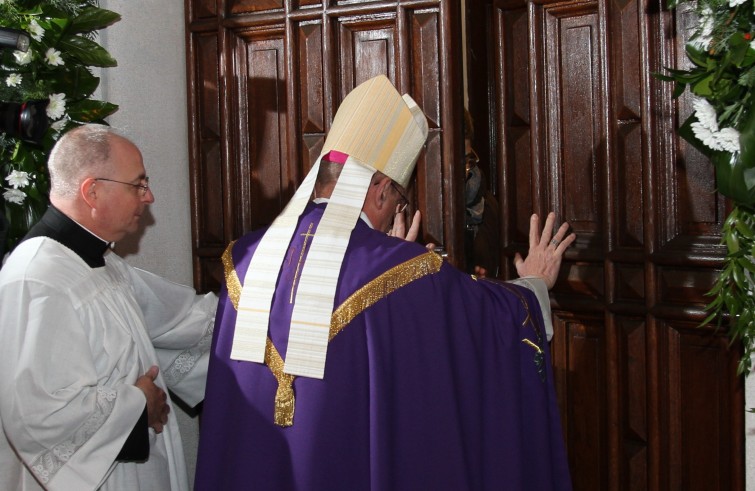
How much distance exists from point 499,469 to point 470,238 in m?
1.17

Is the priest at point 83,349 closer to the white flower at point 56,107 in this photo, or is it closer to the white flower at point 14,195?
the white flower at point 14,195

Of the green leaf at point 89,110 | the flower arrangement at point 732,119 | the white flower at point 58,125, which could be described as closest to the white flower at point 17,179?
the white flower at point 58,125

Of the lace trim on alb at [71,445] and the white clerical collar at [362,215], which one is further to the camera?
the white clerical collar at [362,215]

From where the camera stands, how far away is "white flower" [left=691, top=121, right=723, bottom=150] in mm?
2428

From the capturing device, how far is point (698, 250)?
312cm

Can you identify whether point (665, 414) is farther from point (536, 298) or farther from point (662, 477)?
point (536, 298)

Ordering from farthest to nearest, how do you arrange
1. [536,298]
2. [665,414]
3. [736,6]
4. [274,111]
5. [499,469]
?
[274,111] < [665,414] < [536,298] < [499,469] < [736,6]

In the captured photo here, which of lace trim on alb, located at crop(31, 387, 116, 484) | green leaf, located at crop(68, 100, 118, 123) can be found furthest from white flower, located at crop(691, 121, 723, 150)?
green leaf, located at crop(68, 100, 118, 123)

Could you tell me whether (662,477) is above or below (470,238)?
below

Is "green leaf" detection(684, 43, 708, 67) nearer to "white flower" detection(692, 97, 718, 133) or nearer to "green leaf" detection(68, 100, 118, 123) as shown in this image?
"white flower" detection(692, 97, 718, 133)

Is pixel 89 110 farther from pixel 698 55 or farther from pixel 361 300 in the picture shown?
pixel 698 55

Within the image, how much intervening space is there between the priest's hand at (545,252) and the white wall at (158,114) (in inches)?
63.4

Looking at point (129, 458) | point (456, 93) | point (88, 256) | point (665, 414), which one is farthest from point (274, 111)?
point (665, 414)

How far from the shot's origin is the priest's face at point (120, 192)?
286cm
